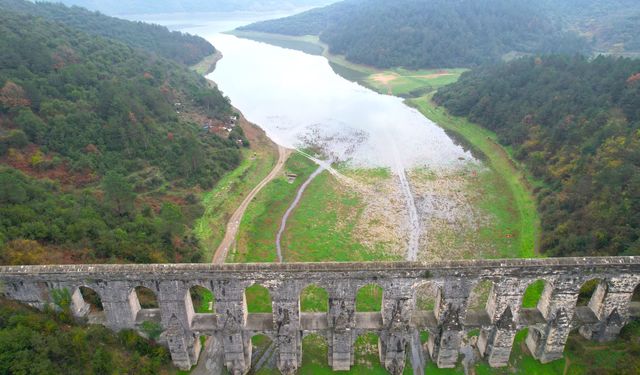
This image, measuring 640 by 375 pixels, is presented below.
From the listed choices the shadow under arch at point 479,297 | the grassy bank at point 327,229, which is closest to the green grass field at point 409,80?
the grassy bank at point 327,229

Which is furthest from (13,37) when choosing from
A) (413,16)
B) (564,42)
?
(564,42)

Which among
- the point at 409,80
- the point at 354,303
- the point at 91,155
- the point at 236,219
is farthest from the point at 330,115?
the point at 354,303

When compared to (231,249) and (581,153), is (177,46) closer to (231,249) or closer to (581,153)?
(231,249)

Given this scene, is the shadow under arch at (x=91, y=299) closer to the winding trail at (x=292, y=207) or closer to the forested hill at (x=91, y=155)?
the forested hill at (x=91, y=155)

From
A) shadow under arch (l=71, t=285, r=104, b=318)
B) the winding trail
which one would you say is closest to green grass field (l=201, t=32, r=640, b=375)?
the winding trail

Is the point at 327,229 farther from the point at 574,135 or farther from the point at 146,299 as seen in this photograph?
the point at 574,135
